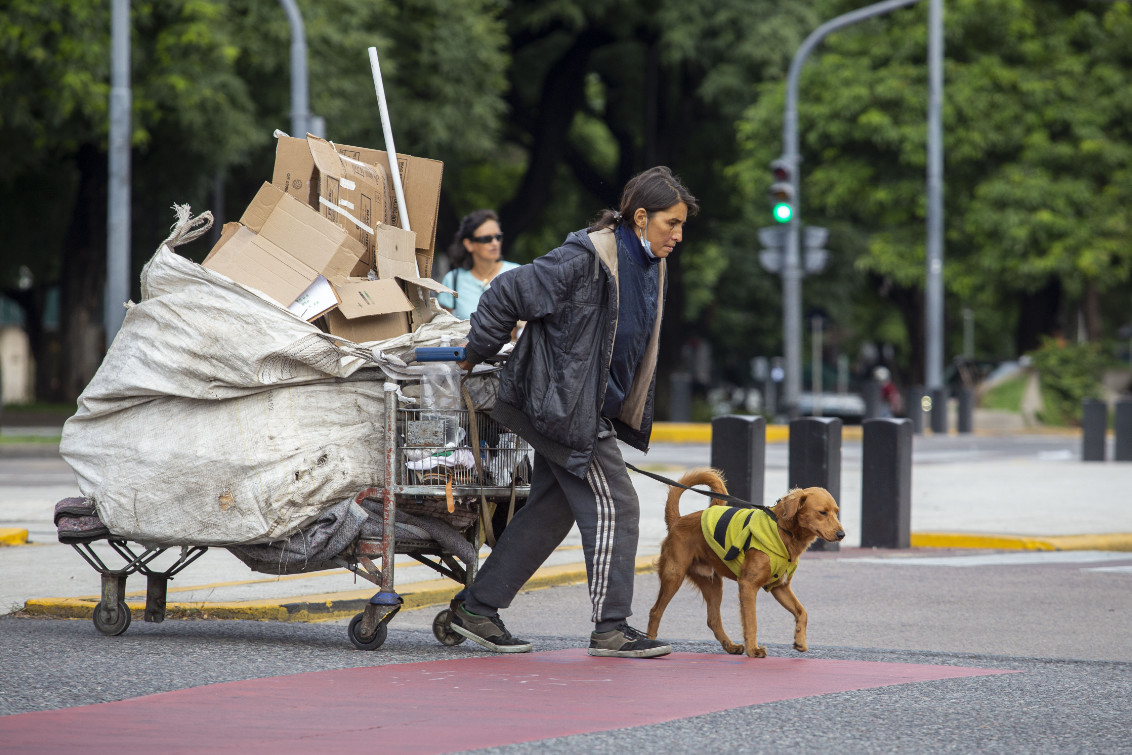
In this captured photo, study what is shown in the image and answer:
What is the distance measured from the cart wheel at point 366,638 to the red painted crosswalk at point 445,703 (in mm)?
338

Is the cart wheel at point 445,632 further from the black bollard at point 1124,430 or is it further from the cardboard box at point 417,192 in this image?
the black bollard at point 1124,430

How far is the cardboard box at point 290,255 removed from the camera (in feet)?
20.9

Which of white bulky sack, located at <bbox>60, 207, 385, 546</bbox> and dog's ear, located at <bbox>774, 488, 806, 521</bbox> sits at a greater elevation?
white bulky sack, located at <bbox>60, 207, 385, 546</bbox>

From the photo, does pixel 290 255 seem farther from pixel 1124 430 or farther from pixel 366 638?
pixel 1124 430

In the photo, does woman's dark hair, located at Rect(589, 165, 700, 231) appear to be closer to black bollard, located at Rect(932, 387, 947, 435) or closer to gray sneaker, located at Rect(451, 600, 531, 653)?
gray sneaker, located at Rect(451, 600, 531, 653)

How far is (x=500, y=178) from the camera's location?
1489 inches

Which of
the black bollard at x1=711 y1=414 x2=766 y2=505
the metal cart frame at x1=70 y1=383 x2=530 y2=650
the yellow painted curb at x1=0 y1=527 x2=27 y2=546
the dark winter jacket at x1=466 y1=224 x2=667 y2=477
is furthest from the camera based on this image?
the black bollard at x1=711 y1=414 x2=766 y2=505

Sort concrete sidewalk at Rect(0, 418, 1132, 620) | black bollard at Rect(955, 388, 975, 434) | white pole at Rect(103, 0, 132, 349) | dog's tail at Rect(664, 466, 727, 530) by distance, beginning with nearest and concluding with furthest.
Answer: dog's tail at Rect(664, 466, 727, 530) → concrete sidewalk at Rect(0, 418, 1132, 620) → white pole at Rect(103, 0, 132, 349) → black bollard at Rect(955, 388, 975, 434)

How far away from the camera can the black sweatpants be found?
597 centimetres

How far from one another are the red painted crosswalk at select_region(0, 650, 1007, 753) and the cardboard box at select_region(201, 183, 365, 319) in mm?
1592

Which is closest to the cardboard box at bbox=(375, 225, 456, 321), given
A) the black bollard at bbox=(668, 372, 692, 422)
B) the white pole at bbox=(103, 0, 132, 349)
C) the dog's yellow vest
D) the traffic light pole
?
the dog's yellow vest

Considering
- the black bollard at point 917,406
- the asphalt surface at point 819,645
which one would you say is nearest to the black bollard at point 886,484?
the asphalt surface at point 819,645

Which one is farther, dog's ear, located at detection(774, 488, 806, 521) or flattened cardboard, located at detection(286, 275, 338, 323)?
flattened cardboard, located at detection(286, 275, 338, 323)

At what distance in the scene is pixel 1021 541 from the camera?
10586 millimetres
